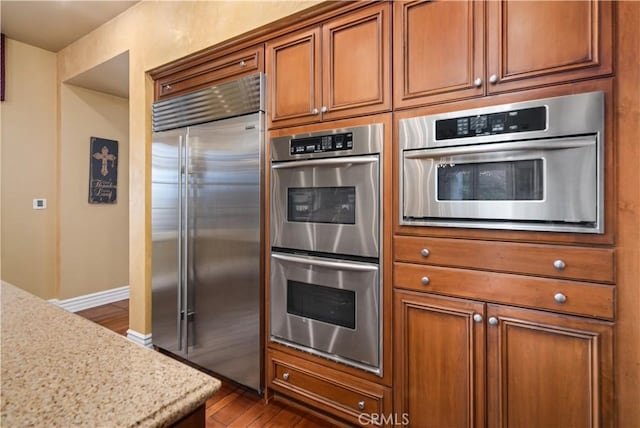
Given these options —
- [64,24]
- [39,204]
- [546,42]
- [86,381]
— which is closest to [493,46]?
[546,42]

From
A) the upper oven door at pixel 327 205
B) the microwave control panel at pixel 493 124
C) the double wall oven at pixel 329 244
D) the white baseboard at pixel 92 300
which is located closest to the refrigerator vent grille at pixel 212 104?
the double wall oven at pixel 329 244

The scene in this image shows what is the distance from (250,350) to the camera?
1.91 metres

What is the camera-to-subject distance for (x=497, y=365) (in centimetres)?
125

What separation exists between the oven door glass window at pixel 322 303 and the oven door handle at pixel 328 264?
5.0 inches

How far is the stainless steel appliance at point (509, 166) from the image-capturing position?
1096 millimetres

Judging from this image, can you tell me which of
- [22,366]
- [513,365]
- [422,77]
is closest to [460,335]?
[513,365]

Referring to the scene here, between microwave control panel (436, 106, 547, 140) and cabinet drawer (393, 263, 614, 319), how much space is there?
58cm

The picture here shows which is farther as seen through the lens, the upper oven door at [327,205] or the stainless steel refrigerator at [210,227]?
the stainless steel refrigerator at [210,227]

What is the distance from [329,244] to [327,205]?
21 cm

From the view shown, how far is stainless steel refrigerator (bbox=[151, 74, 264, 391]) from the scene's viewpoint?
6.23ft

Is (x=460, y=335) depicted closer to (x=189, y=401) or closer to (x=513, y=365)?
(x=513, y=365)

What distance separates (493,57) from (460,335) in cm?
117

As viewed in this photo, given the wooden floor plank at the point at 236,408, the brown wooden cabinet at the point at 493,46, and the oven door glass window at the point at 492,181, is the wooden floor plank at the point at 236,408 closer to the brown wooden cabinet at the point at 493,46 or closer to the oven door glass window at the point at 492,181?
the oven door glass window at the point at 492,181

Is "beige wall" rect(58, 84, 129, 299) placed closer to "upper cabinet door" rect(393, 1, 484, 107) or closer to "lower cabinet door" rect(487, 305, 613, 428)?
"upper cabinet door" rect(393, 1, 484, 107)
